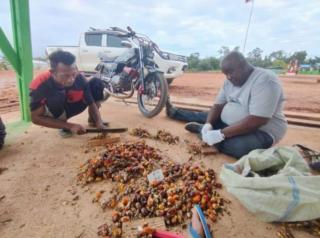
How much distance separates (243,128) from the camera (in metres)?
2.01

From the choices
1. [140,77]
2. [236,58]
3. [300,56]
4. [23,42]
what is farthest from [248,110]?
[300,56]

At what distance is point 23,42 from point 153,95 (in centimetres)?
174

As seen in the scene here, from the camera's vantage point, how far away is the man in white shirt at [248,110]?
6.26 ft

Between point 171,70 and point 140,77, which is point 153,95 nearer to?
point 140,77

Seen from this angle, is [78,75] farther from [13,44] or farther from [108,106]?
[108,106]

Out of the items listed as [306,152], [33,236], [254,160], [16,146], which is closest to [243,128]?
[254,160]

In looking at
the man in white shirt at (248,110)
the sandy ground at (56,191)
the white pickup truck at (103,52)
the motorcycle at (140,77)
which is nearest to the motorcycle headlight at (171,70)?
the white pickup truck at (103,52)

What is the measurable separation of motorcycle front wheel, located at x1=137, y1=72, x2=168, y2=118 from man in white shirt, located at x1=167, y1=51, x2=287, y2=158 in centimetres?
109

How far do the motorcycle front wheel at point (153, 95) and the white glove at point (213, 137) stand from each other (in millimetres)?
1146

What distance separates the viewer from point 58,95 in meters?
2.39

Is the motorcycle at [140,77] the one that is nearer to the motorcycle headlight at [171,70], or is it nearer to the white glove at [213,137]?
the white glove at [213,137]

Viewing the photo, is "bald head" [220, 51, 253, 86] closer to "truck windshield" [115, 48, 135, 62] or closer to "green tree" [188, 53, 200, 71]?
"truck windshield" [115, 48, 135, 62]

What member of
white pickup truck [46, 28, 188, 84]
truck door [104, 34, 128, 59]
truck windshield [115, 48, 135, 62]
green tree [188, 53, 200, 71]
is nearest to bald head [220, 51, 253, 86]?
truck windshield [115, 48, 135, 62]

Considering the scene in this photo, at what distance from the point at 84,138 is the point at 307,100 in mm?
4900
